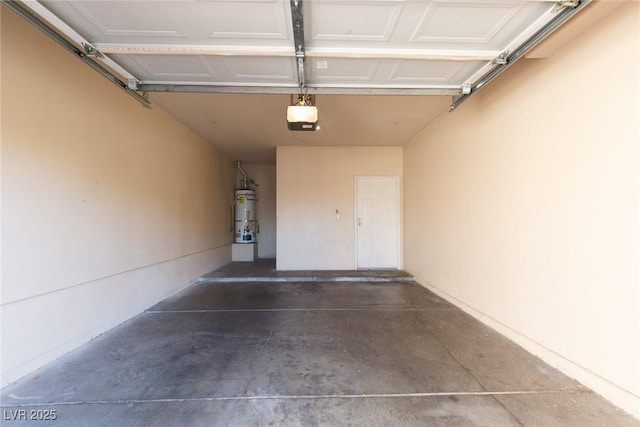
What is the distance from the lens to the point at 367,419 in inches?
67.5

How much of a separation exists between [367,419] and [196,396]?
43.1 inches

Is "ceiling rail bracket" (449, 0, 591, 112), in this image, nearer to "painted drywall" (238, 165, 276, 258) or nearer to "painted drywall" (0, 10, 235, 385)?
"painted drywall" (0, 10, 235, 385)

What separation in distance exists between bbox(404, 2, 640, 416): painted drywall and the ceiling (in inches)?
16.3

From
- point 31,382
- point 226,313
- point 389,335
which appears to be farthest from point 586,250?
point 31,382

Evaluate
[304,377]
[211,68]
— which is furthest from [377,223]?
[211,68]

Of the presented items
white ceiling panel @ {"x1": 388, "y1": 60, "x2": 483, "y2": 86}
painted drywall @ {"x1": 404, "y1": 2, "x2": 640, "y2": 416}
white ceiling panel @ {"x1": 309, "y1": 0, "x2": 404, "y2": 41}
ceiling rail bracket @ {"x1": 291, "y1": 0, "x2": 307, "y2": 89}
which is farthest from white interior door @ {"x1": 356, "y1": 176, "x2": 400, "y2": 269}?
white ceiling panel @ {"x1": 309, "y1": 0, "x2": 404, "y2": 41}

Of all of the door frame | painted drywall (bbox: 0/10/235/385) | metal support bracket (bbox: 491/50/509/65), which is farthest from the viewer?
the door frame

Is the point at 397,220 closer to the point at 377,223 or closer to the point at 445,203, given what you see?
the point at 377,223

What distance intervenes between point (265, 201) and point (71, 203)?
20.0 ft

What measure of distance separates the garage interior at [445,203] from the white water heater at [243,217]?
3578 millimetres

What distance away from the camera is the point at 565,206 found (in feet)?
7.23

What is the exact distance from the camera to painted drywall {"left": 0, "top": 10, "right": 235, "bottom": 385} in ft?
6.86

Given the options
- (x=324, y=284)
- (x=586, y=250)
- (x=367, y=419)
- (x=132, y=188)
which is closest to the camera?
(x=367, y=419)

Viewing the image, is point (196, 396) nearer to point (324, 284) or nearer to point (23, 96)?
point (23, 96)
